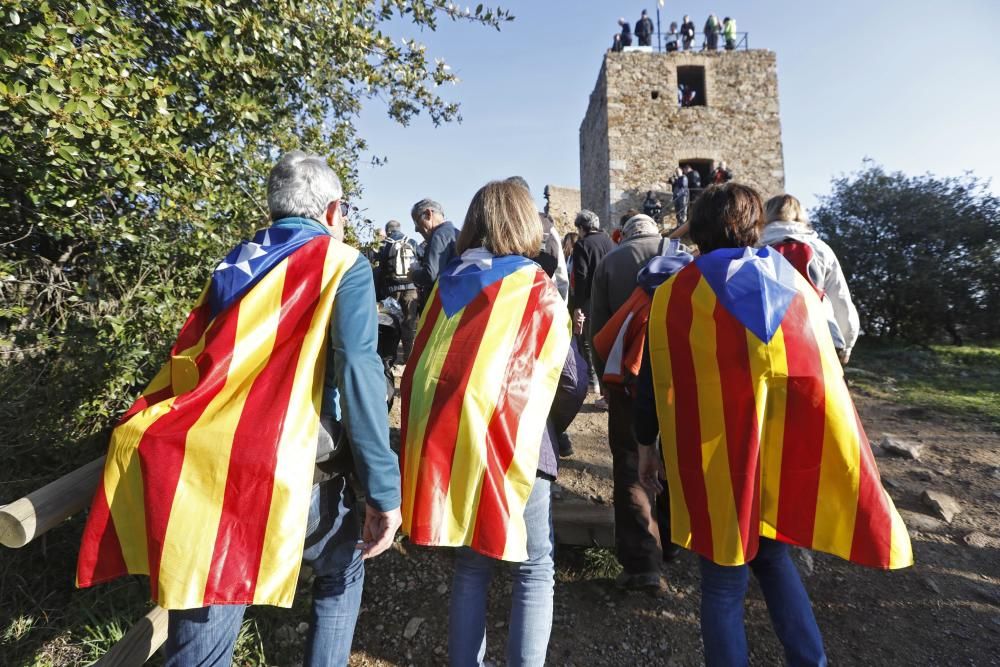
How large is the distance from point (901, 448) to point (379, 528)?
4.25 meters

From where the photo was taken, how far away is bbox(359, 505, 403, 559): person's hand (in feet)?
4.47

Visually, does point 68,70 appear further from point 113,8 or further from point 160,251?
point 160,251

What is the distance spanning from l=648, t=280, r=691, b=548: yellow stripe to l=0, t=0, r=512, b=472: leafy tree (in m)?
2.30

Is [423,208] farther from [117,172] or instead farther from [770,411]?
[770,411]

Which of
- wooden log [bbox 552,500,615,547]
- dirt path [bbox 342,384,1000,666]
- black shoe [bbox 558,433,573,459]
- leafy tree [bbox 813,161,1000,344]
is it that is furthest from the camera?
leafy tree [bbox 813,161,1000,344]

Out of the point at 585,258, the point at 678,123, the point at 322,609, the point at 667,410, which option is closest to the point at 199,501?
the point at 322,609

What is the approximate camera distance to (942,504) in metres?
3.07

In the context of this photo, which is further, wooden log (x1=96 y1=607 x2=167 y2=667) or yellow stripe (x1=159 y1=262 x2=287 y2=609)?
wooden log (x1=96 y1=607 x2=167 y2=667)

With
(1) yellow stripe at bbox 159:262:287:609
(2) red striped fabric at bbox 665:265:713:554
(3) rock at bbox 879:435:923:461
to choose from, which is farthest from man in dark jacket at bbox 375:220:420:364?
(3) rock at bbox 879:435:923:461

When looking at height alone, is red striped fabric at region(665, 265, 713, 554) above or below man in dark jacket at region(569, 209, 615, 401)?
below

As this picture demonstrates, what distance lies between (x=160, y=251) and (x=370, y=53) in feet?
7.09

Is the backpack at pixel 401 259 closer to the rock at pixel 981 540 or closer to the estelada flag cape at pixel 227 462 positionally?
the estelada flag cape at pixel 227 462

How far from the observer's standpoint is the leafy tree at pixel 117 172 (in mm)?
2033

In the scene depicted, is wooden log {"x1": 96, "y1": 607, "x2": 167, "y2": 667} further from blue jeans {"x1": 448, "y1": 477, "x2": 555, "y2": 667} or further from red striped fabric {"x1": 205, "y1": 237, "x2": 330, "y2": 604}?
blue jeans {"x1": 448, "y1": 477, "x2": 555, "y2": 667}
